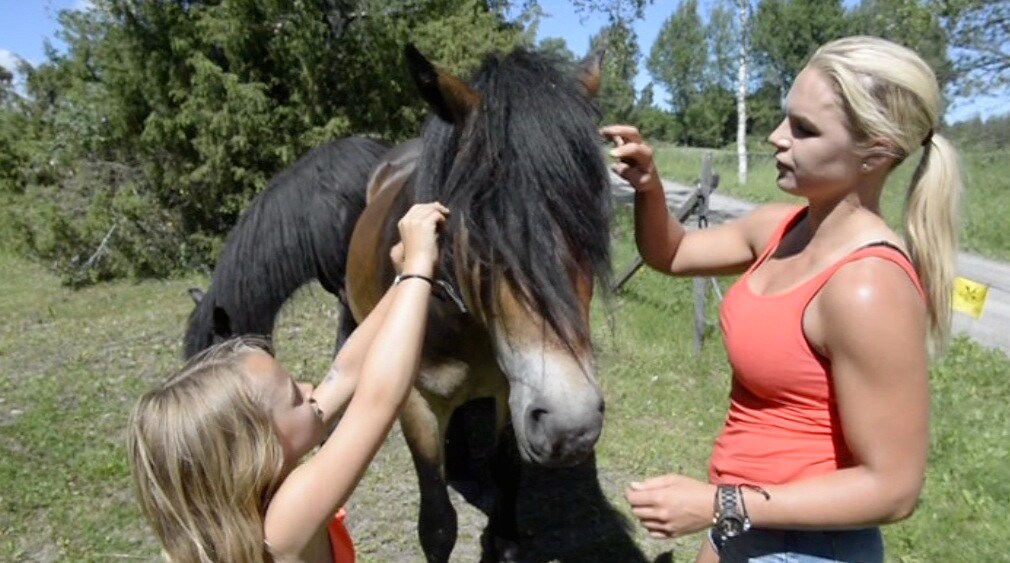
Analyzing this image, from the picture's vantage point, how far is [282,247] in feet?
13.7

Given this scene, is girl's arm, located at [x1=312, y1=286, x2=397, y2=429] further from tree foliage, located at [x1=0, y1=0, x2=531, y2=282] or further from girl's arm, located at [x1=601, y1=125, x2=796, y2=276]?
tree foliage, located at [x1=0, y1=0, x2=531, y2=282]

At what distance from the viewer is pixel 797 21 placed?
4234 centimetres

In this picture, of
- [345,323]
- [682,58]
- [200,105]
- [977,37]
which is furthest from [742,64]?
[682,58]

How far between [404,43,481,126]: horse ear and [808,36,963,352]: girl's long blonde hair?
1049 millimetres

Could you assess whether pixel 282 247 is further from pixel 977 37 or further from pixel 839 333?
pixel 977 37

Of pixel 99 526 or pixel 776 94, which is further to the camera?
pixel 776 94

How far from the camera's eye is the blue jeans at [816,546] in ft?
4.80

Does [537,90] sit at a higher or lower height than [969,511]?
higher

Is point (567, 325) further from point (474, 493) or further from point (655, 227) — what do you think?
point (474, 493)

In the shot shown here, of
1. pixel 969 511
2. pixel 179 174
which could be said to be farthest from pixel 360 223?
pixel 179 174

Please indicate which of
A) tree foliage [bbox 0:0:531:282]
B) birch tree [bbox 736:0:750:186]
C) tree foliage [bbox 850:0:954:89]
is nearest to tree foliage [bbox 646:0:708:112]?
birch tree [bbox 736:0:750:186]

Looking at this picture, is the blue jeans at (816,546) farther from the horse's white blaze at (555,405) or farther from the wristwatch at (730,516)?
the horse's white blaze at (555,405)

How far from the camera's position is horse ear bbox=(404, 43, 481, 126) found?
220 cm

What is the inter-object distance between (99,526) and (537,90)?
322 cm
